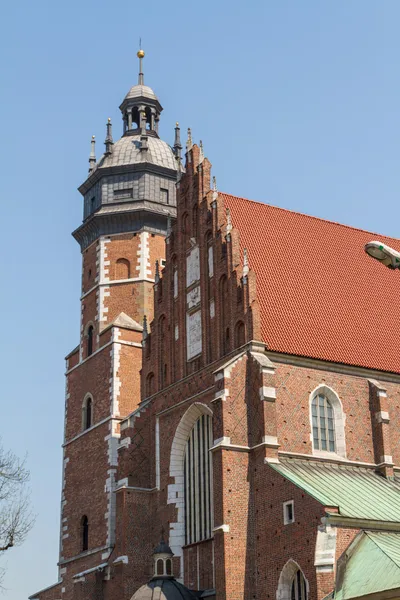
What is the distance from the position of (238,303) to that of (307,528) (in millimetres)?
7655

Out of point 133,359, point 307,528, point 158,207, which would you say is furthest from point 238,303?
point 158,207

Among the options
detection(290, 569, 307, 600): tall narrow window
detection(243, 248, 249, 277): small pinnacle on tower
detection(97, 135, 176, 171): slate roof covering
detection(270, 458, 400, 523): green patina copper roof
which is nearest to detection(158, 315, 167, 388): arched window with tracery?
detection(243, 248, 249, 277): small pinnacle on tower

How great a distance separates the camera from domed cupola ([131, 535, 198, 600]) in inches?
1099

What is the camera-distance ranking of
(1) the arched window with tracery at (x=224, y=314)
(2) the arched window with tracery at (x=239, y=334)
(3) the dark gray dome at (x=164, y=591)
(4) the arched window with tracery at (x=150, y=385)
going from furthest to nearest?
1. (4) the arched window with tracery at (x=150, y=385)
2. (1) the arched window with tracery at (x=224, y=314)
3. (2) the arched window with tracery at (x=239, y=334)
4. (3) the dark gray dome at (x=164, y=591)

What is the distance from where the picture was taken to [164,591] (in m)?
28.0

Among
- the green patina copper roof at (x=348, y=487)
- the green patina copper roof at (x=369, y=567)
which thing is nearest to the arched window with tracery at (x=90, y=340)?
the green patina copper roof at (x=348, y=487)

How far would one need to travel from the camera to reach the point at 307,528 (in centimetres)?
2581

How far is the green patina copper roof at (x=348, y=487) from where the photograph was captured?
26.4 m

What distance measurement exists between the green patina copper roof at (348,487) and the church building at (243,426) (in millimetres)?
80

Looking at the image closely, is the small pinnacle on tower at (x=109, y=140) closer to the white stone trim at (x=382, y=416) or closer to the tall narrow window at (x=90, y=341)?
the tall narrow window at (x=90, y=341)

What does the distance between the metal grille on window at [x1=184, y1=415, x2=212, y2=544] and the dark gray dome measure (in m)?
2.02

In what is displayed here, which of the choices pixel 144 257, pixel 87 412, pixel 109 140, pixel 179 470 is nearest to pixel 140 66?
pixel 109 140

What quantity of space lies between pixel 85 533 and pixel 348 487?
46.2 feet

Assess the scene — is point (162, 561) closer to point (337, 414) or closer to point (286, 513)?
point (286, 513)
